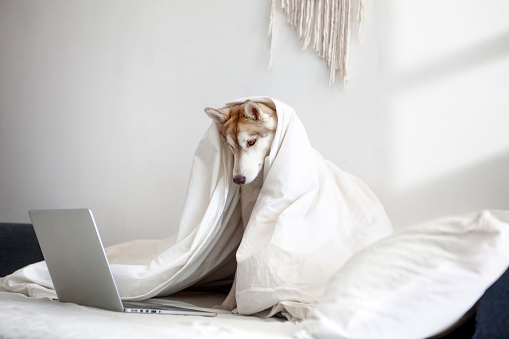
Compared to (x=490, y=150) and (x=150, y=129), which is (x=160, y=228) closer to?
(x=150, y=129)

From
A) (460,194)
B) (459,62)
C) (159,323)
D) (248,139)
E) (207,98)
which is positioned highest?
(459,62)

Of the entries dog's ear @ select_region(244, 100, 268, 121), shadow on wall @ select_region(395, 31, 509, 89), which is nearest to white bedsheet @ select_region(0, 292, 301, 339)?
dog's ear @ select_region(244, 100, 268, 121)

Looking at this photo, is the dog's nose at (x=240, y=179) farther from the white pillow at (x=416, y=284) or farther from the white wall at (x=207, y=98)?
the white pillow at (x=416, y=284)

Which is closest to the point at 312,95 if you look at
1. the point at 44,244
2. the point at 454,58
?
the point at 454,58

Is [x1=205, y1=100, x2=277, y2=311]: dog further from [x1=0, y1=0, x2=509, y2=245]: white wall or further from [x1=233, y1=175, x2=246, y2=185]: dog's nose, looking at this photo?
[x1=0, y1=0, x2=509, y2=245]: white wall

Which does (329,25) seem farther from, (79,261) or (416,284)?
(416,284)

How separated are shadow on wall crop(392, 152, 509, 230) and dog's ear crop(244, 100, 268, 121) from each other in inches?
27.2

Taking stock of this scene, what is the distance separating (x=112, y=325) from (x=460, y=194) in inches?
57.0

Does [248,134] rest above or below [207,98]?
below

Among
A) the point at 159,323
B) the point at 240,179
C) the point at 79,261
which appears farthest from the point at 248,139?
the point at 159,323

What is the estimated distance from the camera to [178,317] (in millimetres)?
1269

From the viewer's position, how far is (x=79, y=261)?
1.35 meters

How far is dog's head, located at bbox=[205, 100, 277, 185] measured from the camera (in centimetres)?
174

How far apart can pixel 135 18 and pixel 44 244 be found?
5.20 ft
